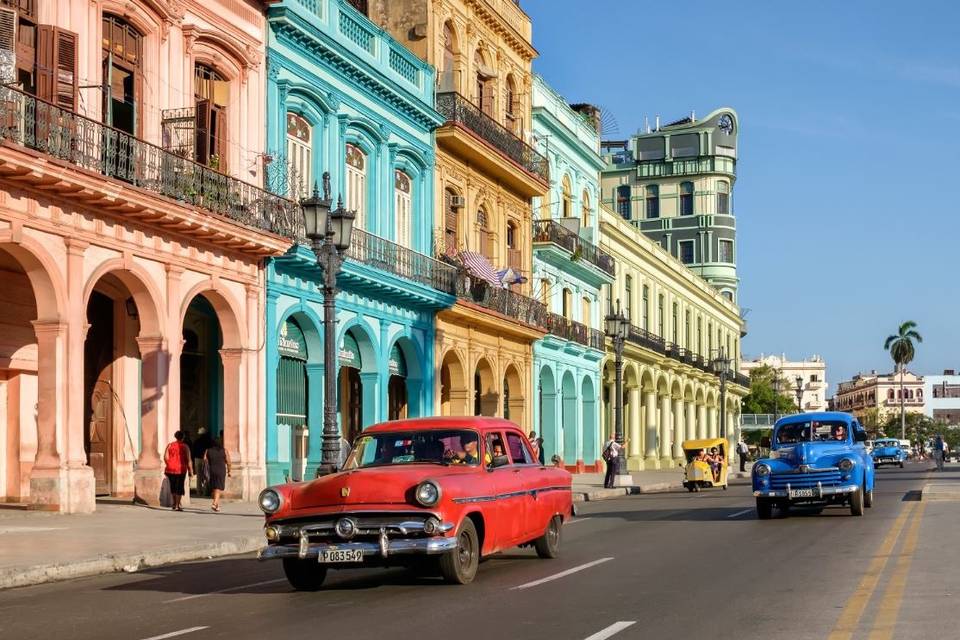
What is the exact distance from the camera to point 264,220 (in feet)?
91.4

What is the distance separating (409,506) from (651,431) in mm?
53670

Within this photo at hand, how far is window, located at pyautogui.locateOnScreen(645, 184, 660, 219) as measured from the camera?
9138 cm

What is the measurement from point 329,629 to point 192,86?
18134mm

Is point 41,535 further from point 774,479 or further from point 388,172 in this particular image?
point 388,172

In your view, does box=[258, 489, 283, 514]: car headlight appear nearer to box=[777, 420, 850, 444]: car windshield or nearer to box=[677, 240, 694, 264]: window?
box=[777, 420, 850, 444]: car windshield

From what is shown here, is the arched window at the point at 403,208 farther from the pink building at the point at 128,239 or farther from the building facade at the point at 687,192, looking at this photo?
the building facade at the point at 687,192

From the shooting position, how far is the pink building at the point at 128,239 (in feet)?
70.8

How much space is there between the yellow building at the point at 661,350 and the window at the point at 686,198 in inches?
329

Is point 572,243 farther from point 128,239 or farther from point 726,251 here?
point 726,251

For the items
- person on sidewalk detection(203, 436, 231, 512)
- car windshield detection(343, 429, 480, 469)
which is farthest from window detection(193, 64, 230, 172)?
car windshield detection(343, 429, 480, 469)

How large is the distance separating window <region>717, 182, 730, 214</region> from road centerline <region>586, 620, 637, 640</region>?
82360mm

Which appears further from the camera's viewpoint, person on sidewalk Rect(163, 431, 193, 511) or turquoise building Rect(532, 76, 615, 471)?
turquoise building Rect(532, 76, 615, 471)

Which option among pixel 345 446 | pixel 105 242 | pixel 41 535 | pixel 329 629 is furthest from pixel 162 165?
pixel 329 629

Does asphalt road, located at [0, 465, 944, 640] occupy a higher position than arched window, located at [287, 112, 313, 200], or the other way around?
arched window, located at [287, 112, 313, 200]
